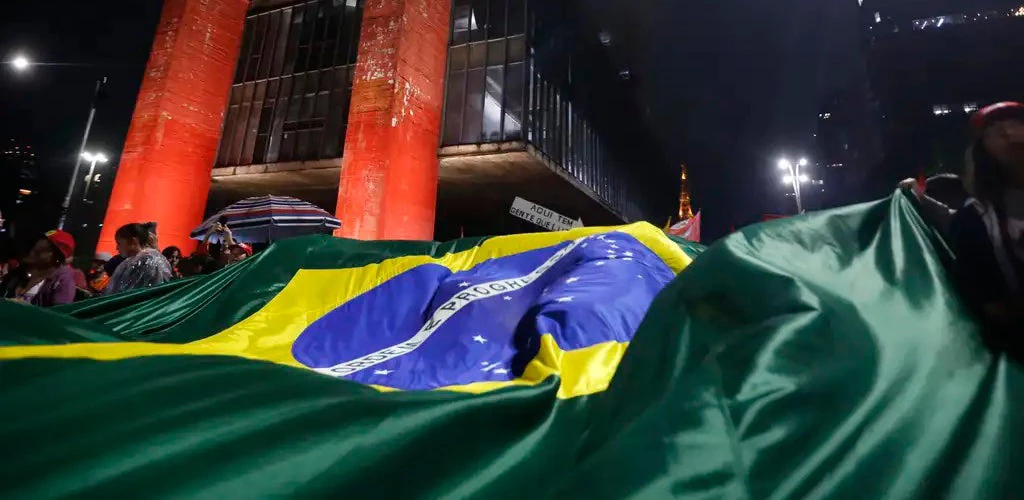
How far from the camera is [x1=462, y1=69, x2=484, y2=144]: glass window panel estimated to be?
36.7ft

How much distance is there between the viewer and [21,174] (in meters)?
23.0

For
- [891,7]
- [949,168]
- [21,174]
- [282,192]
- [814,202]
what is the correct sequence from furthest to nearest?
[814,202]
[891,7]
[21,174]
[282,192]
[949,168]

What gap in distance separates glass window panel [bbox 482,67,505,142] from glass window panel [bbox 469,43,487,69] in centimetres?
33

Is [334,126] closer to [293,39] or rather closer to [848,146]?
[293,39]

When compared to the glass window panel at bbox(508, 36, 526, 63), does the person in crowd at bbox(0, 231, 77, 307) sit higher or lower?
lower

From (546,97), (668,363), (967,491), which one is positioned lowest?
(967,491)

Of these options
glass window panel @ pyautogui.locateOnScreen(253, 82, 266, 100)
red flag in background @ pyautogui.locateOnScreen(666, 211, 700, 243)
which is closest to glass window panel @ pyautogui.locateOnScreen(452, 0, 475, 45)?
glass window panel @ pyautogui.locateOnScreen(253, 82, 266, 100)

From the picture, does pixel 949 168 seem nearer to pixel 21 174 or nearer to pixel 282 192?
pixel 282 192

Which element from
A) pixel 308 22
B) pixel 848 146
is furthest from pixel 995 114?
pixel 848 146

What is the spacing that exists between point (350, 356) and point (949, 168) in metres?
2.33

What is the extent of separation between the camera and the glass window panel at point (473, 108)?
36.7 ft

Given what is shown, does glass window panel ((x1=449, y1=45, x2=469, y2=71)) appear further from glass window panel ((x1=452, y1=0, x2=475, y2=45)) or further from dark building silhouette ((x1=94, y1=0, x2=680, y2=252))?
glass window panel ((x1=452, y1=0, x2=475, y2=45))

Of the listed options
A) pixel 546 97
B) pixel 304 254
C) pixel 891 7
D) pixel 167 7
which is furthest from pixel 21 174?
pixel 891 7

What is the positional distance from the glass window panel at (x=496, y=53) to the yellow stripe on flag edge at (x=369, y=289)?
9900 mm
